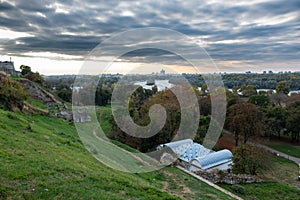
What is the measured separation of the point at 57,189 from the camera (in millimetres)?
8492

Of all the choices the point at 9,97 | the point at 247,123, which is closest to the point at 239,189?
the point at 247,123

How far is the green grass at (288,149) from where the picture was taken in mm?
34934

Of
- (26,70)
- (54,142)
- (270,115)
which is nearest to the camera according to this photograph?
(54,142)

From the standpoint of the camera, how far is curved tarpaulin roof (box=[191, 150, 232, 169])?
22.2 meters

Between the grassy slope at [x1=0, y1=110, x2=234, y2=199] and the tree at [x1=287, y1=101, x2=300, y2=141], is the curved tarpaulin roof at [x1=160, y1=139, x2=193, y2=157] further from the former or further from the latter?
the tree at [x1=287, y1=101, x2=300, y2=141]

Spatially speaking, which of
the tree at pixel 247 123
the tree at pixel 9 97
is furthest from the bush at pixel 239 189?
the tree at pixel 9 97

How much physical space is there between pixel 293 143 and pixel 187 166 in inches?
1015

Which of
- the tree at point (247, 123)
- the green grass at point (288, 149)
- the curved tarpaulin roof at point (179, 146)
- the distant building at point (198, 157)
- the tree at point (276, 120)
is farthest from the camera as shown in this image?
the tree at point (276, 120)

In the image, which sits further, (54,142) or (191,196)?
(54,142)

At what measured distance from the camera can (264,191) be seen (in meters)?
17.2

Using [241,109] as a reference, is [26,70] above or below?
above

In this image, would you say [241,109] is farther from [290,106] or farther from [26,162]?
[26,162]

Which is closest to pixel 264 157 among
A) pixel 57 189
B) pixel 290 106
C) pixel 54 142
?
pixel 54 142

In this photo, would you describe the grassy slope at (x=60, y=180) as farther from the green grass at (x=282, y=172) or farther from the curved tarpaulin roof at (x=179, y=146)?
the green grass at (x=282, y=172)
